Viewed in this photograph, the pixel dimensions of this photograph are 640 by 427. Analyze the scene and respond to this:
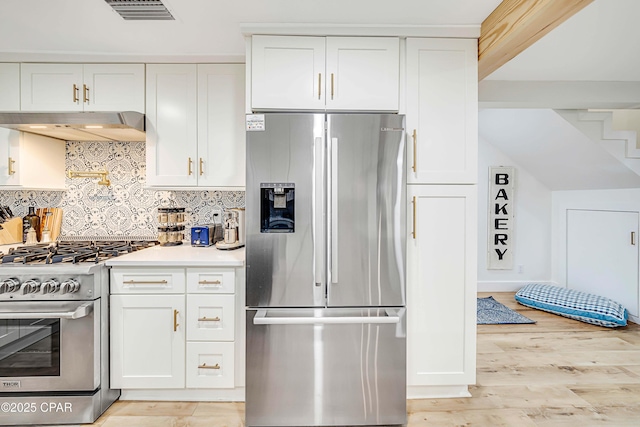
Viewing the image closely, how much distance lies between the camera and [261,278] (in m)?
2.11

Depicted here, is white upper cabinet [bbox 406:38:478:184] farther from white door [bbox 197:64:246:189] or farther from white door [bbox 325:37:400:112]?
white door [bbox 197:64:246:189]

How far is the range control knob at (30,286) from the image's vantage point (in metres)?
2.10

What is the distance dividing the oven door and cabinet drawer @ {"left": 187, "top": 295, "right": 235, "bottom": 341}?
54cm

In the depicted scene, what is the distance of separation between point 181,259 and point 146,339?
0.54 meters

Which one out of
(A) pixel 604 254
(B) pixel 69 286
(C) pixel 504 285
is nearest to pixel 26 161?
(B) pixel 69 286

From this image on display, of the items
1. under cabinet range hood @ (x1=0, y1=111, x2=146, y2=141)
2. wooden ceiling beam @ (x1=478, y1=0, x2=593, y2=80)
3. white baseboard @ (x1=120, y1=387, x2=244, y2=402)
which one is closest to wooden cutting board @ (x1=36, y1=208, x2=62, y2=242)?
under cabinet range hood @ (x1=0, y1=111, x2=146, y2=141)

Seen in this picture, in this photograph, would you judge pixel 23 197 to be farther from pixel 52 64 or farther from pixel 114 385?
pixel 114 385

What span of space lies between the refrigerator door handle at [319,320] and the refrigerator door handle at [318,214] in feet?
0.71

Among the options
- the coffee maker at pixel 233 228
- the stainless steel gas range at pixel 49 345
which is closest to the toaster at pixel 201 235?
the coffee maker at pixel 233 228

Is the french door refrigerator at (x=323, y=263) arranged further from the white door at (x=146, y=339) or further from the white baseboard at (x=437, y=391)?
the white door at (x=146, y=339)

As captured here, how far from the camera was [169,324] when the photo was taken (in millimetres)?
2271

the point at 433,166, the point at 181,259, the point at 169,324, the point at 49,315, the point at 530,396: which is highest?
the point at 433,166

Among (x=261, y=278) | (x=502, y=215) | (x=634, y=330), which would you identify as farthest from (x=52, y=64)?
(x=634, y=330)

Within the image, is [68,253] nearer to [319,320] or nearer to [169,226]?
[169,226]
